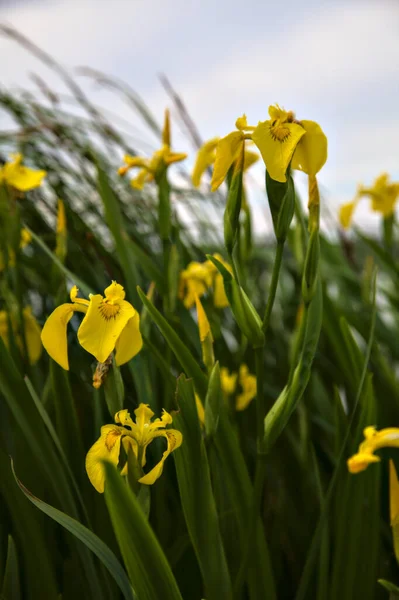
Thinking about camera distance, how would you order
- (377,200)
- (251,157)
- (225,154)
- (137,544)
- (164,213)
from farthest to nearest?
(377,200) → (164,213) → (251,157) → (225,154) → (137,544)

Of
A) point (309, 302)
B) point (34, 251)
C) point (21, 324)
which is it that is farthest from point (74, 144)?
point (309, 302)

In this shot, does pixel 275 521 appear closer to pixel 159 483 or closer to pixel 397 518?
pixel 159 483

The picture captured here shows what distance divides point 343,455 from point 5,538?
0.41 meters

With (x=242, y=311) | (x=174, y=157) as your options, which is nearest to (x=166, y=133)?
(x=174, y=157)

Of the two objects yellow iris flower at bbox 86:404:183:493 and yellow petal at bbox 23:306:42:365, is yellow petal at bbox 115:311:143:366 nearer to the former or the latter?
yellow iris flower at bbox 86:404:183:493

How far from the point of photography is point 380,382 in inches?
44.0

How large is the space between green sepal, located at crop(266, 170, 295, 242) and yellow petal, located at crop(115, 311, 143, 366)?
5.7 inches

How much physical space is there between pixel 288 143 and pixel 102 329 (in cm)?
21

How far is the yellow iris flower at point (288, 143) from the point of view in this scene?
0.50 m

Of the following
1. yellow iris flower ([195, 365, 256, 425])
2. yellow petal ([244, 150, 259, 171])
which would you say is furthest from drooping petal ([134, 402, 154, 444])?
yellow iris flower ([195, 365, 256, 425])

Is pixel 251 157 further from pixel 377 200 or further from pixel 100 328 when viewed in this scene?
pixel 377 200

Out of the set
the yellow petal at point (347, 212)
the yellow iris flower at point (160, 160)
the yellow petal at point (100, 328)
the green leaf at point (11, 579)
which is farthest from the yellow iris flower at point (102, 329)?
the yellow petal at point (347, 212)

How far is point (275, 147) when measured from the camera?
504 millimetres

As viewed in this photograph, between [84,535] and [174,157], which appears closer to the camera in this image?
[84,535]
